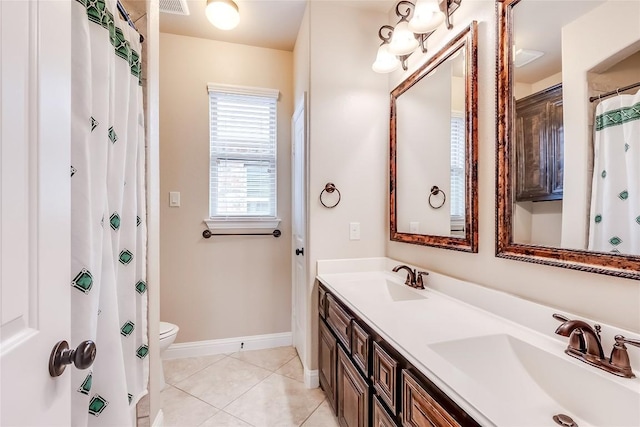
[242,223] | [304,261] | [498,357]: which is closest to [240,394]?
[304,261]

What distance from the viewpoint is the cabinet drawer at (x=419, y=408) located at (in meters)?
0.74

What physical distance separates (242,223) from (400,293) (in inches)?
58.1

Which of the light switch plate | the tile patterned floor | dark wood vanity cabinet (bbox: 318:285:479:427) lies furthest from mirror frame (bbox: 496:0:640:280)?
the light switch plate

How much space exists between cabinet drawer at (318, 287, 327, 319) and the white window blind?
853mm

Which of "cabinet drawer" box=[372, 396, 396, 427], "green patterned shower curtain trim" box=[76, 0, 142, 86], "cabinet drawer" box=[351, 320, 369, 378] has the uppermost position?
"green patterned shower curtain trim" box=[76, 0, 142, 86]

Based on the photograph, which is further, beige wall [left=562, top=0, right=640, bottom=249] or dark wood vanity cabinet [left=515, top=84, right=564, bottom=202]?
dark wood vanity cabinet [left=515, top=84, right=564, bottom=202]

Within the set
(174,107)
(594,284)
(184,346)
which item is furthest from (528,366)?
(174,107)

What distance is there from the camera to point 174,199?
2.42m

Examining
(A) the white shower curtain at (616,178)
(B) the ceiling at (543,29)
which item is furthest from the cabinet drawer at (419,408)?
(B) the ceiling at (543,29)

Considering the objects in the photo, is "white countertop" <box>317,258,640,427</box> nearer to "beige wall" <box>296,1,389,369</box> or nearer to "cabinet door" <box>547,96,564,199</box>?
"cabinet door" <box>547,96,564,199</box>

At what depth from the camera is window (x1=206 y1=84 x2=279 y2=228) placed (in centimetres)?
251

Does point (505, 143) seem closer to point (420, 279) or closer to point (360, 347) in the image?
point (420, 279)

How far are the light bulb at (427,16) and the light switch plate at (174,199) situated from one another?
6.80 feet

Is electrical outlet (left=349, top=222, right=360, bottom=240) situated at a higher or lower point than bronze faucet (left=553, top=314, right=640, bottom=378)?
higher
